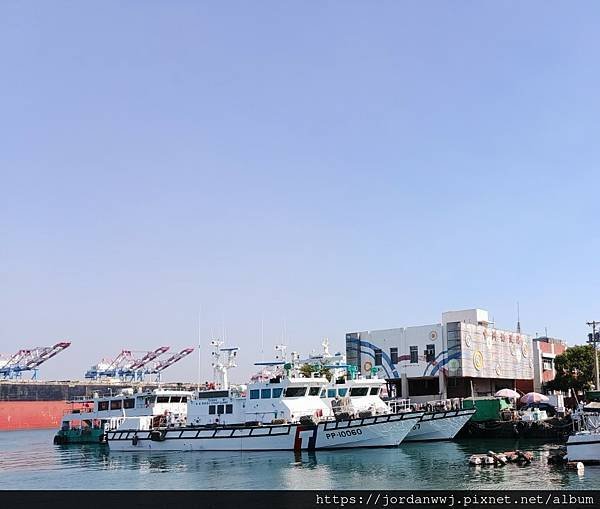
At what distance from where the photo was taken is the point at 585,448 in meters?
31.2

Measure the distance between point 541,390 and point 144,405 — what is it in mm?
48440

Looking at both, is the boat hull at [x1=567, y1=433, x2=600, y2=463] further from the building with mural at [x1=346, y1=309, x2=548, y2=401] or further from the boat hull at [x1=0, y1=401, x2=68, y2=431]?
the boat hull at [x1=0, y1=401, x2=68, y2=431]

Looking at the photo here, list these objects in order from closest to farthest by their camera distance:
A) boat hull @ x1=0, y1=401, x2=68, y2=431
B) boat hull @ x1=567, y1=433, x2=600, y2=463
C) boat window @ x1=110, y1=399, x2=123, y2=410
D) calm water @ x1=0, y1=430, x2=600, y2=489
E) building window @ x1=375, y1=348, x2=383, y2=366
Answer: calm water @ x1=0, y1=430, x2=600, y2=489, boat hull @ x1=567, y1=433, x2=600, y2=463, boat window @ x1=110, y1=399, x2=123, y2=410, building window @ x1=375, y1=348, x2=383, y2=366, boat hull @ x1=0, y1=401, x2=68, y2=431

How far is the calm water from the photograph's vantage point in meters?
28.5

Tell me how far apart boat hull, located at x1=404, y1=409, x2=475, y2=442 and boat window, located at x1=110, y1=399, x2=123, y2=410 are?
28.9 m

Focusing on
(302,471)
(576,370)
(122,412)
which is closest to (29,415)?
(122,412)

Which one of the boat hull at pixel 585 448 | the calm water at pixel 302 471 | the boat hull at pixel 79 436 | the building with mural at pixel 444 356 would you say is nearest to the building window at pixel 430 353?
the building with mural at pixel 444 356

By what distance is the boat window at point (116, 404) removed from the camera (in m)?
63.2

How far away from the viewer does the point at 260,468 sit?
3547 centimetres

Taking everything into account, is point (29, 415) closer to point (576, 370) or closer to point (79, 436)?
point (79, 436)

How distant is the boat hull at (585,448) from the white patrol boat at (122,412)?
1205 inches

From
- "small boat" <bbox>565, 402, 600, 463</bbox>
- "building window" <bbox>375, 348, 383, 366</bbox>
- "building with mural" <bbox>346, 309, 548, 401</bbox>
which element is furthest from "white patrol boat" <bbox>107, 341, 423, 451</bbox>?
"building window" <bbox>375, 348, 383, 366</bbox>
